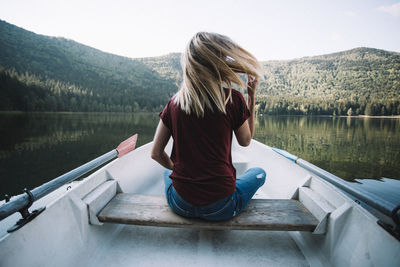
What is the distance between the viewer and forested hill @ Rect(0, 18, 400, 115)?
162 feet

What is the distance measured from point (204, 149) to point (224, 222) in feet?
1.87

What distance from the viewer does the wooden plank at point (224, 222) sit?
4.29 ft

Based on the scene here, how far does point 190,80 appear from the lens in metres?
1.03

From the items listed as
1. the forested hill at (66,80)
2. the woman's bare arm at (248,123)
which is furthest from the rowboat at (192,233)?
the forested hill at (66,80)

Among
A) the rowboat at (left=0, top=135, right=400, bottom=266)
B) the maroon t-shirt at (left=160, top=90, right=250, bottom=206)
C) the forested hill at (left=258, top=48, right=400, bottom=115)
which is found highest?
the forested hill at (left=258, top=48, right=400, bottom=115)

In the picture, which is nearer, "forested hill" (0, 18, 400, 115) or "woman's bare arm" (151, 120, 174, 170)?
"woman's bare arm" (151, 120, 174, 170)

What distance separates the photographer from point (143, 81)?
94062 mm

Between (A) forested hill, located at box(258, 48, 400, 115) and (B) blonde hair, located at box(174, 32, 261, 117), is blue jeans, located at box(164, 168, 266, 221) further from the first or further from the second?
(A) forested hill, located at box(258, 48, 400, 115)

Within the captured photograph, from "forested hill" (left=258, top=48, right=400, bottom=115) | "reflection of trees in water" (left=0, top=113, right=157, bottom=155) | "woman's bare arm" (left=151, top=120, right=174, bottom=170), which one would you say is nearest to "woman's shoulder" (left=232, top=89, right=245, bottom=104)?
"woman's bare arm" (left=151, top=120, right=174, bottom=170)

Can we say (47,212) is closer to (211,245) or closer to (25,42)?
(211,245)

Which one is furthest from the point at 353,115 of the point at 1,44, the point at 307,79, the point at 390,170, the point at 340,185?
the point at 1,44

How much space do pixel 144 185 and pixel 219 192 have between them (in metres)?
1.92

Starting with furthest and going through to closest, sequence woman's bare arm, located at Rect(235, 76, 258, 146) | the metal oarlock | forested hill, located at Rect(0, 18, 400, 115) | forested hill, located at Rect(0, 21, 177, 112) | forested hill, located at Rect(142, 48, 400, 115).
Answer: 1. forested hill, located at Rect(142, 48, 400, 115)
2. forested hill, located at Rect(0, 18, 400, 115)
3. forested hill, located at Rect(0, 21, 177, 112)
4. woman's bare arm, located at Rect(235, 76, 258, 146)
5. the metal oarlock

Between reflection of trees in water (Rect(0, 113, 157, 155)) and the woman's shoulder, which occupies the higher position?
the woman's shoulder
